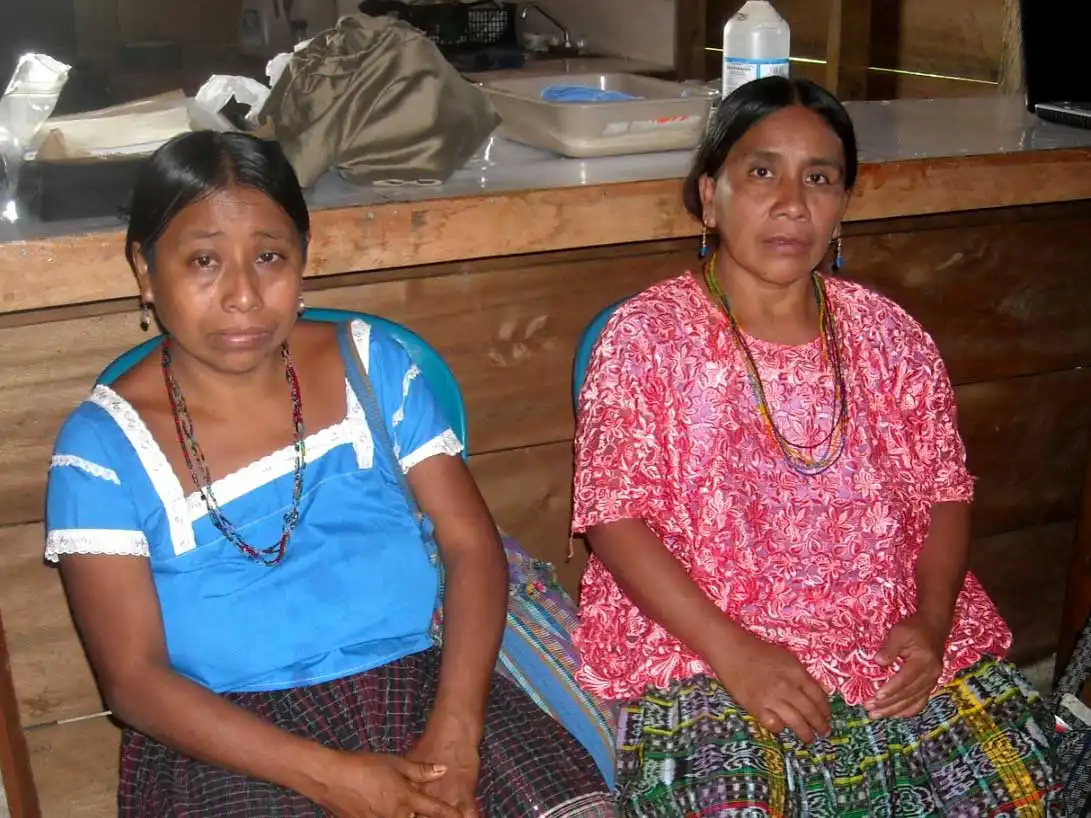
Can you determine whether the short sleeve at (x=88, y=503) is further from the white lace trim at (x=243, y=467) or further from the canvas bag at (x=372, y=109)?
the canvas bag at (x=372, y=109)

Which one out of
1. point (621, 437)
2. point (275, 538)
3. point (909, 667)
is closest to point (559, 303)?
point (621, 437)

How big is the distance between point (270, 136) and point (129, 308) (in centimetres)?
35

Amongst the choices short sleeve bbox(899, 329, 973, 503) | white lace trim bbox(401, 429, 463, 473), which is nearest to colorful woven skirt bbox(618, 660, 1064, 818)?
short sleeve bbox(899, 329, 973, 503)

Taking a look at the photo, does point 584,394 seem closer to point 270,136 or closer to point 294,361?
point 294,361

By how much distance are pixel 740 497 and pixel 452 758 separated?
0.53 metres

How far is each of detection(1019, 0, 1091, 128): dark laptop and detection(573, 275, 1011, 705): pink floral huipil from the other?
3.64 feet

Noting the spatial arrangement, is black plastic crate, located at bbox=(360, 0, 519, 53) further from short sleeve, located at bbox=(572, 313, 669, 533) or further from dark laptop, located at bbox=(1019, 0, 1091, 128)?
short sleeve, located at bbox=(572, 313, 669, 533)

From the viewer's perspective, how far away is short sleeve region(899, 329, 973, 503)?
1791 mm

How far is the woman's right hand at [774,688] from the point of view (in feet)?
4.96

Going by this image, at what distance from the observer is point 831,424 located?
1.73 m

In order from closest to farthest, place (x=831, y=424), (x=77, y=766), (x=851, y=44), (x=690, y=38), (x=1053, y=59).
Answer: (x=831, y=424) → (x=77, y=766) → (x=1053, y=59) → (x=851, y=44) → (x=690, y=38)

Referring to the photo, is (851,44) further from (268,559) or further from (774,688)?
(268,559)

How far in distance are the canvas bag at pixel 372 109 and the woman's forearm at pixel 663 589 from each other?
65cm

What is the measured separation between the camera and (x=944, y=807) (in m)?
1.52
